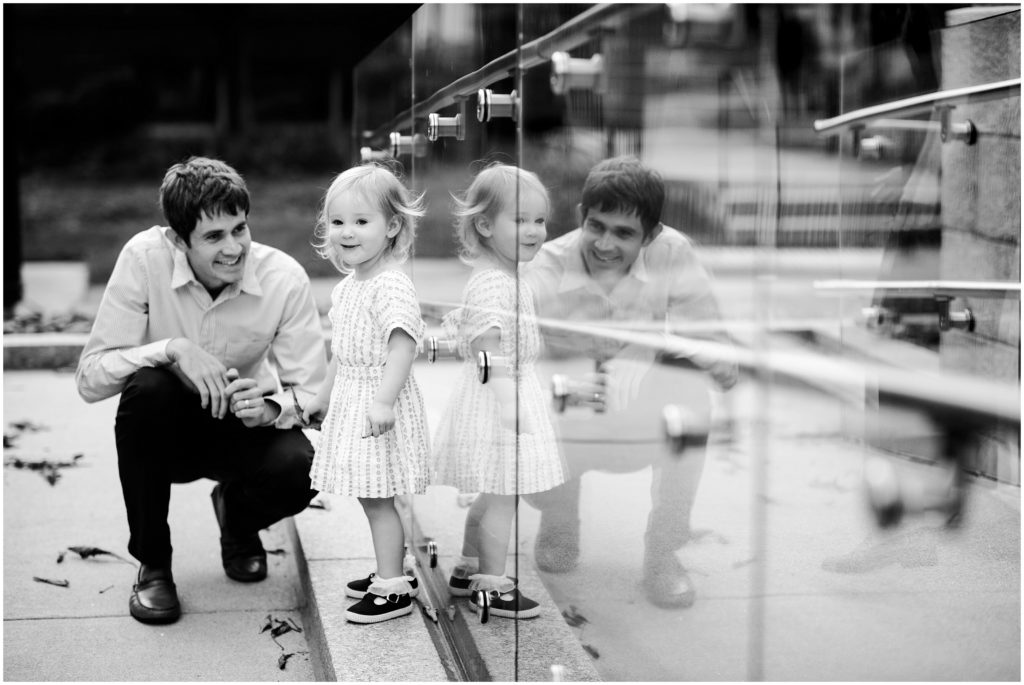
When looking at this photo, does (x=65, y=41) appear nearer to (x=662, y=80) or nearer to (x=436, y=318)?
(x=436, y=318)

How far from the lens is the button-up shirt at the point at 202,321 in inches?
129

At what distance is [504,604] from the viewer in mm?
2438

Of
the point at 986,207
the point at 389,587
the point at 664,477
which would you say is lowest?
the point at 389,587

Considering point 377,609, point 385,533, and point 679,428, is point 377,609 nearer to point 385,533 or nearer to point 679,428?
point 385,533

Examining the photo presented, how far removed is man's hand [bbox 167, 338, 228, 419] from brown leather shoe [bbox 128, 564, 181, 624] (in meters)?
0.45

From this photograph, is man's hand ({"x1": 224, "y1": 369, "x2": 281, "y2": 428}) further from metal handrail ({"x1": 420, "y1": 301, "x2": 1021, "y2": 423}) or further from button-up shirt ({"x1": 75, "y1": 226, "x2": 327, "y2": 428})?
metal handrail ({"x1": 420, "y1": 301, "x2": 1021, "y2": 423})

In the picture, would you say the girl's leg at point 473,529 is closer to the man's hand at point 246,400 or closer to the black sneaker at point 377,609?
the black sneaker at point 377,609

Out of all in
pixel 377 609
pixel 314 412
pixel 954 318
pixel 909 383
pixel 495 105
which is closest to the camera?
pixel 495 105

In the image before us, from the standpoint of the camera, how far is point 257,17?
1691 cm

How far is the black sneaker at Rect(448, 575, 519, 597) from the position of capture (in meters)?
2.71

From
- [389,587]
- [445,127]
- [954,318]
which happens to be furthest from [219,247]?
[954,318]

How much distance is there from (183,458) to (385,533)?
71 cm

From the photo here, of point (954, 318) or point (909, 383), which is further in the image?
point (909, 383)

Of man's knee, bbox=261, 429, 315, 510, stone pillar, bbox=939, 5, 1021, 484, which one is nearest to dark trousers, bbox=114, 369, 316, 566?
man's knee, bbox=261, 429, 315, 510
